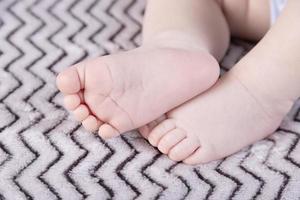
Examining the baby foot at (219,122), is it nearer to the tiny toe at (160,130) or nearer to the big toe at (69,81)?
the tiny toe at (160,130)

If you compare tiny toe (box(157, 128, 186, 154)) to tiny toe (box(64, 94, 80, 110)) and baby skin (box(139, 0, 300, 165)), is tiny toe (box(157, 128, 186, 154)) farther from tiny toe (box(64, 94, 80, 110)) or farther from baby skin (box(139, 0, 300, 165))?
tiny toe (box(64, 94, 80, 110))

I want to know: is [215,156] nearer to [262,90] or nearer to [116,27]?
[262,90]

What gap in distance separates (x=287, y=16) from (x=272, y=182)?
202 mm

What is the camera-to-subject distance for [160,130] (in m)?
0.68

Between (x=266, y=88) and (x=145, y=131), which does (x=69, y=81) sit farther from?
(x=266, y=88)

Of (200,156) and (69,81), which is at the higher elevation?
(69,81)

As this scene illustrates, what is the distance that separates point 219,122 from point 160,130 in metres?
0.07

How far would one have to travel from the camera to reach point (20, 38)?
892 mm

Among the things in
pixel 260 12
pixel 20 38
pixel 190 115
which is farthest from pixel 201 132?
pixel 20 38

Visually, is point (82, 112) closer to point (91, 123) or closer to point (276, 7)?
point (91, 123)

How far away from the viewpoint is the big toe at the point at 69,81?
0.63m

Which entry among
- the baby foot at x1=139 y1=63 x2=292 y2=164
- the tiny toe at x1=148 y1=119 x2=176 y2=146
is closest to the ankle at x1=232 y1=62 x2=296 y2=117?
the baby foot at x1=139 y1=63 x2=292 y2=164

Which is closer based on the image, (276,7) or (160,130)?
(160,130)

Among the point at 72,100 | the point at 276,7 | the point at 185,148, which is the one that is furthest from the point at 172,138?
the point at 276,7
